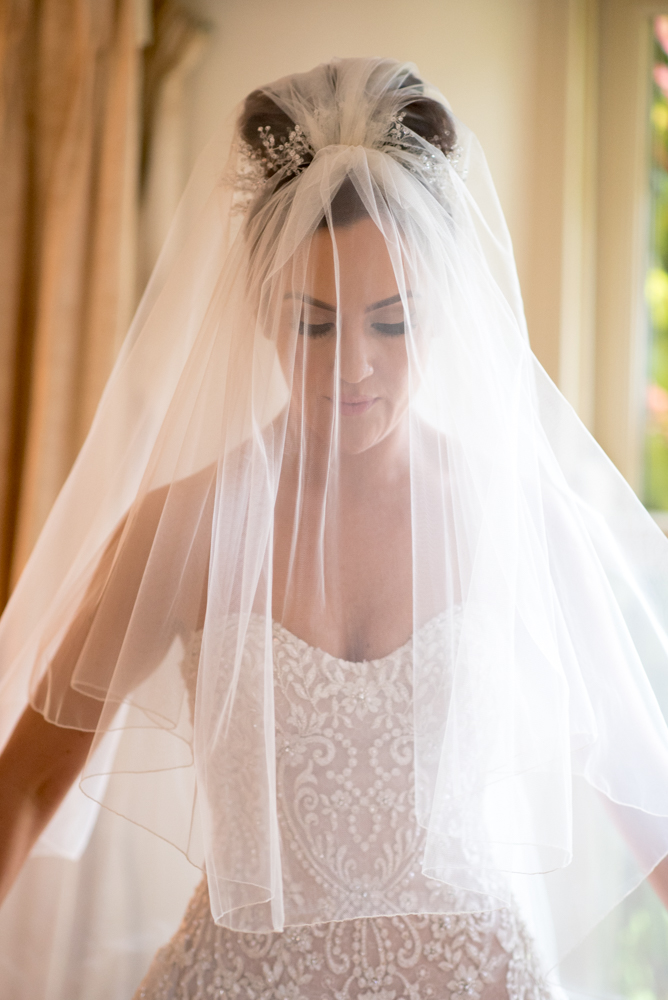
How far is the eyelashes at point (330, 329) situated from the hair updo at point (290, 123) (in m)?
0.19

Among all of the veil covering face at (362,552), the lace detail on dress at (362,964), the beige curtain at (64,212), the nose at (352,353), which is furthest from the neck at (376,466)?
the beige curtain at (64,212)

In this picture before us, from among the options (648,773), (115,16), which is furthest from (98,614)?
(115,16)

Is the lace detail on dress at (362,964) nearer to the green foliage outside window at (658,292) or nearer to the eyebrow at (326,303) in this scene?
the eyebrow at (326,303)

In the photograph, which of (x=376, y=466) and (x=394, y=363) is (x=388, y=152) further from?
(x=376, y=466)

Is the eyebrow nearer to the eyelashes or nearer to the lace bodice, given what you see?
the eyelashes

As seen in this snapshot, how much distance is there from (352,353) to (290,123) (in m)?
0.31

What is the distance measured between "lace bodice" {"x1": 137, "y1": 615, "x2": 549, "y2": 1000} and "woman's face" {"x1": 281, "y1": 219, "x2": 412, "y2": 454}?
0.27m

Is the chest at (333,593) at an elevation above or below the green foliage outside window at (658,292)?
below

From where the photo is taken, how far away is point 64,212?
1.45 metres

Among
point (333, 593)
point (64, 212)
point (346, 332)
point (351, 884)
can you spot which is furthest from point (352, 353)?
point (64, 212)

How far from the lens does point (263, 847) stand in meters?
0.76

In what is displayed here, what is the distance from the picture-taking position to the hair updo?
916mm

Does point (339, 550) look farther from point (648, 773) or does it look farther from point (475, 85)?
point (475, 85)

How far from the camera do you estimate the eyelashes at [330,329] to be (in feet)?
2.86
